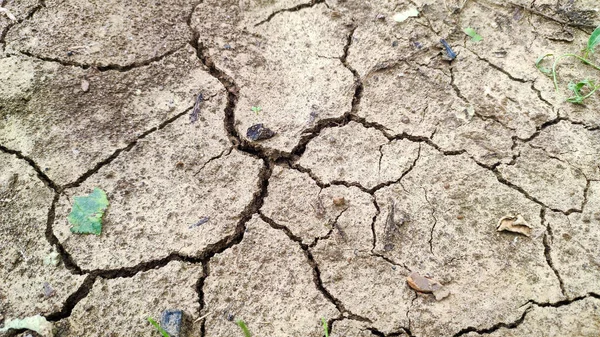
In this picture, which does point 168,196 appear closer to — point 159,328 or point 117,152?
point 117,152

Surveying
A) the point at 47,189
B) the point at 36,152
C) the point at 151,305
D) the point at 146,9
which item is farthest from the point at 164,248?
the point at 146,9

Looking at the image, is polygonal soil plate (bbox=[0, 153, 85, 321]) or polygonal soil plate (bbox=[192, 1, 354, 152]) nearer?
polygonal soil plate (bbox=[0, 153, 85, 321])

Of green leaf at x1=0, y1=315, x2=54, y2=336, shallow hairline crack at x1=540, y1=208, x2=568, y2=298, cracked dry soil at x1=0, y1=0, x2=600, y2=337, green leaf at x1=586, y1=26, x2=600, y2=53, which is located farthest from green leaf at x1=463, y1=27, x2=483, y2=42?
green leaf at x1=0, y1=315, x2=54, y2=336

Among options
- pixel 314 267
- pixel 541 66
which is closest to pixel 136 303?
pixel 314 267

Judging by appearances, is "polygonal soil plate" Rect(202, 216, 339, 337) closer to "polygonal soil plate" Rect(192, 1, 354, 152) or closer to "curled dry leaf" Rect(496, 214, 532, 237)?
"polygonal soil plate" Rect(192, 1, 354, 152)

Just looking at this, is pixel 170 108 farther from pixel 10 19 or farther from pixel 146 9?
→ pixel 10 19

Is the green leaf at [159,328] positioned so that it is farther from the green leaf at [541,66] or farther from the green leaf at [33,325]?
the green leaf at [541,66]

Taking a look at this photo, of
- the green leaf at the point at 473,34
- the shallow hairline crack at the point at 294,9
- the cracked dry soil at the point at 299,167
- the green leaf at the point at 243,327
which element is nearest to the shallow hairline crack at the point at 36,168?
the cracked dry soil at the point at 299,167
